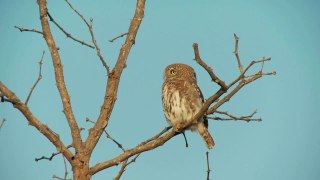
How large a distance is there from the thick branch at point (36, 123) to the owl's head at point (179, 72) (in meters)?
3.37

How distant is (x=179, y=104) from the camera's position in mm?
6242

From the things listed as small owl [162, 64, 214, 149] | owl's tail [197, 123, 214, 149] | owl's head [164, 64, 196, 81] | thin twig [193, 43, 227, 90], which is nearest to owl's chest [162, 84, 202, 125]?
small owl [162, 64, 214, 149]

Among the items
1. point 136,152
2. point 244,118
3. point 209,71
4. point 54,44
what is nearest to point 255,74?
point 209,71

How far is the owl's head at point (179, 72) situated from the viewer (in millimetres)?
6820

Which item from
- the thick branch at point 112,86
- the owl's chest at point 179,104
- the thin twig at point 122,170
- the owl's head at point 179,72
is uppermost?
the owl's head at point 179,72

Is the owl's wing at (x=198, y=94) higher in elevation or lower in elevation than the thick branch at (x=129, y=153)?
higher

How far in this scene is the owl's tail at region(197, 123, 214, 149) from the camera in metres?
6.66

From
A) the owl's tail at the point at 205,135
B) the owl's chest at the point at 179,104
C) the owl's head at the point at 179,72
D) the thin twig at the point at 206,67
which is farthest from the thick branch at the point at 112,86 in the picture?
the owl's tail at the point at 205,135

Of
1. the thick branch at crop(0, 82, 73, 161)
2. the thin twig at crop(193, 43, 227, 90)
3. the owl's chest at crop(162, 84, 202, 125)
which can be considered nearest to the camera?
the thin twig at crop(193, 43, 227, 90)

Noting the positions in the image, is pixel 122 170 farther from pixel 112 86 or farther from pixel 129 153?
pixel 112 86

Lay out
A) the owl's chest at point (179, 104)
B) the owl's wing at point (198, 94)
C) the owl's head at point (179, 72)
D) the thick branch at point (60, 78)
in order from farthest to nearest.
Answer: the owl's head at point (179, 72)
the owl's wing at point (198, 94)
the owl's chest at point (179, 104)
the thick branch at point (60, 78)

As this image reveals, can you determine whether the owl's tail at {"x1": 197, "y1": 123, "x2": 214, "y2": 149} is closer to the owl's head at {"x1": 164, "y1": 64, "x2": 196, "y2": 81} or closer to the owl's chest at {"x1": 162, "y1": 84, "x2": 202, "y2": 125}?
the owl's chest at {"x1": 162, "y1": 84, "x2": 202, "y2": 125}

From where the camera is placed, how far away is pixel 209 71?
11.4ft

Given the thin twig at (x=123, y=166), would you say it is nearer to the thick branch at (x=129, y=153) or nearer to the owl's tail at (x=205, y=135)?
the thick branch at (x=129, y=153)
